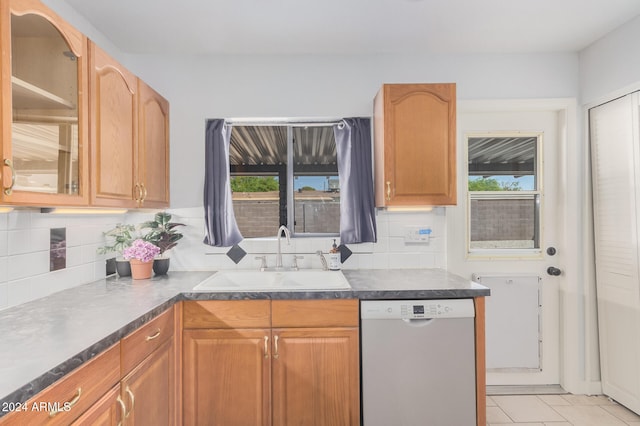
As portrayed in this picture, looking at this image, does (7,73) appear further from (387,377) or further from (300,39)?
(387,377)

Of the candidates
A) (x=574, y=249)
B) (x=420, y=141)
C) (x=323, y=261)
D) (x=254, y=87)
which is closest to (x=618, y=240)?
(x=574, y=249)

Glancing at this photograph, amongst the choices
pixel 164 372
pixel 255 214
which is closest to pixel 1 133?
pixel 164 372

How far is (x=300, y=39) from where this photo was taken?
7.59ft

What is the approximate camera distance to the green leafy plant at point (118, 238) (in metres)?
2.20

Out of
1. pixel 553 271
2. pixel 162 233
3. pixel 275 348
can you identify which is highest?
pixel 162 233

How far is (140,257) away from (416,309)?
1.63 m

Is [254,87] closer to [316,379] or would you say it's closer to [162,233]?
[162,233]

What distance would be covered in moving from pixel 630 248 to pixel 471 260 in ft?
3.04

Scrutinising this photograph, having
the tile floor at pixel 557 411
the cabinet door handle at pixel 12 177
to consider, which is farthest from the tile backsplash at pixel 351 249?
the cabinet door handle at pixel 12 177

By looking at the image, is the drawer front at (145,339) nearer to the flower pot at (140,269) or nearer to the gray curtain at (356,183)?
the flower pot at (140,269)

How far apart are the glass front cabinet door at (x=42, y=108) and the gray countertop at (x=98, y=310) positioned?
0.46 metres

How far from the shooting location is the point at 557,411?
234 cm

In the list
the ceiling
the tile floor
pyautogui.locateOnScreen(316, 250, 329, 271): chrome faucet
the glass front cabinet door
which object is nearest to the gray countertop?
pyautogui.locateOnScreen(316, 250, 329, 271): chrome faucet

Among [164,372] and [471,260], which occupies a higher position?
[471,260]
